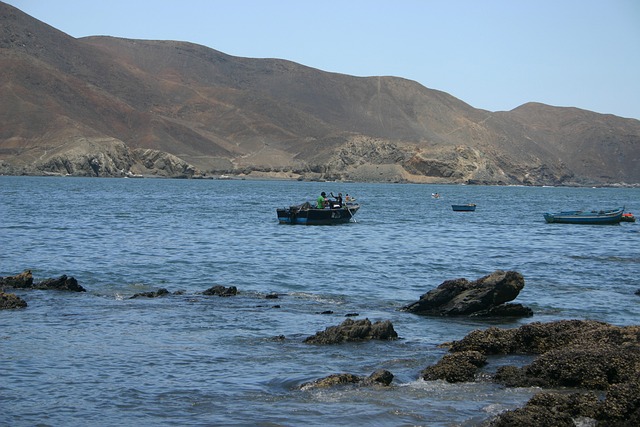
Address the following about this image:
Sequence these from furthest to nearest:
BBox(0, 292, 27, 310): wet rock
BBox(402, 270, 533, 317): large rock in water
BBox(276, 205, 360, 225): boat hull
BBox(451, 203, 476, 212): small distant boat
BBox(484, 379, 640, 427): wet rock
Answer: BBox(451, 203, 476, 212): small distant boat, BBox(276, 205, 360, 225): boat hull, BBox(402, 270, 533, 317): large rock in water, BBox(0, 292, 27, 310): wet rock, BBox(484, 379, 640, 427): wet rock

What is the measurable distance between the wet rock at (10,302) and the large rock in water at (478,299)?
898cm

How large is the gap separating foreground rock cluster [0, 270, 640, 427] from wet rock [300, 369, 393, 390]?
2 centimetres

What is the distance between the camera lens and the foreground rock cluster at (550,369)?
10891 mm

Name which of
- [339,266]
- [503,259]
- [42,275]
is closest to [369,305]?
[339,266]

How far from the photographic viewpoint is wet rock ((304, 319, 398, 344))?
53.8 ft

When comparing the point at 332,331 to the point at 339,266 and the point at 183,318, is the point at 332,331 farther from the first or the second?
the point at 339,266

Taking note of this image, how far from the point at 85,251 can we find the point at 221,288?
38.0ft

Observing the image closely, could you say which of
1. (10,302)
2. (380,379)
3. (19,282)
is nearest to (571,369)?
(380,379)

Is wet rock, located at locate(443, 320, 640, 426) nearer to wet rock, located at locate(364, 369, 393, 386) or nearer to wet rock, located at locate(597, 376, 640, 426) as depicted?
wet rock, located at locate(597, 376, 640, 426)

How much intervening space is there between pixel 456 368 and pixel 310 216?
3858cm

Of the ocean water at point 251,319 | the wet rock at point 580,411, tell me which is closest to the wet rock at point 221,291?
the ocean water at point 251,319

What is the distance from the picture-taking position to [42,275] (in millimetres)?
25734

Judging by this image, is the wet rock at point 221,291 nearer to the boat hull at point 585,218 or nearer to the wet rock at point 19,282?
the wet rock at point 19,282

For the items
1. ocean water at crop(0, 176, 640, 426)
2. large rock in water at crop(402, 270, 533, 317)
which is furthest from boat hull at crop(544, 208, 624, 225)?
large rock in water at crop(402, 270, 533, 317)
